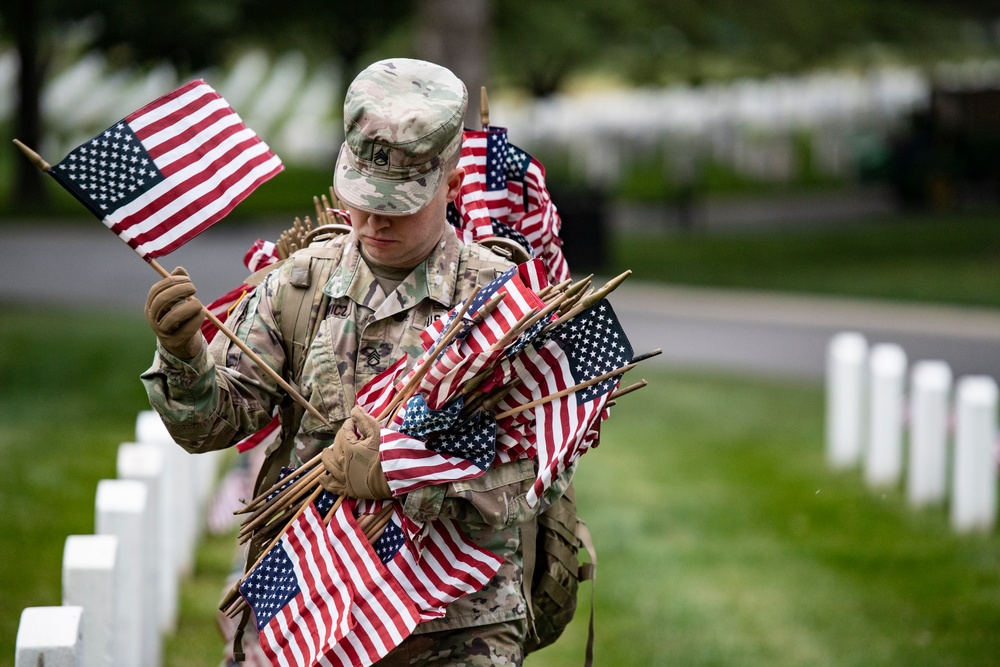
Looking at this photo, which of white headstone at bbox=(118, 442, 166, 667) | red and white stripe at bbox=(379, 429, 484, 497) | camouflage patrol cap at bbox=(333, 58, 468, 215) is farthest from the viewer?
white headstone at bbox=(118, 442, 166, 667)

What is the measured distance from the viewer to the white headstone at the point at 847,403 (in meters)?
9.45

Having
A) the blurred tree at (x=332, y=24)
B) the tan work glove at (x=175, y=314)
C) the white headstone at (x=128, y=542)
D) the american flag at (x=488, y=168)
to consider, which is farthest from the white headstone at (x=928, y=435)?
the blurred tree at (x=332, y=24)

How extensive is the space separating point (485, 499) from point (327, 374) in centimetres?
52

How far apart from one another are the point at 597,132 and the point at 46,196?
11.8 meters

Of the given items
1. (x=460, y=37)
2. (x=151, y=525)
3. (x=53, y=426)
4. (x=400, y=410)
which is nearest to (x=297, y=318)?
(x=400, y=410)

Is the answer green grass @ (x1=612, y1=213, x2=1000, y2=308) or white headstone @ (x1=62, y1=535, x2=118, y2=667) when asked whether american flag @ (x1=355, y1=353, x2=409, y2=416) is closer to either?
white headstone @ (x1=62, y1=535, x2=118, y2=667)

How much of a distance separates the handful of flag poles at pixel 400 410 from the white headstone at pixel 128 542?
3.02ft

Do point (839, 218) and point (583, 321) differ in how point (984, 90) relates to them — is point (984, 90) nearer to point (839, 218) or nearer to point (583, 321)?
point (839, 218)

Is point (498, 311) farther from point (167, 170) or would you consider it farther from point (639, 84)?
point (639, 84)

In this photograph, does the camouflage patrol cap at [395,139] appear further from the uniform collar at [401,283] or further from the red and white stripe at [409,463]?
the red and white stripe at [409,463]

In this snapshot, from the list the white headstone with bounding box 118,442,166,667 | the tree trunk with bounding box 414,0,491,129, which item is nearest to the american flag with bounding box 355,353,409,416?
the white headstone with bounding box 118,442,166,667

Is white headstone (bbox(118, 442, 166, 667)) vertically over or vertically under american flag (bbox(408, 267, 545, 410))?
under

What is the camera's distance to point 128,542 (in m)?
4.72

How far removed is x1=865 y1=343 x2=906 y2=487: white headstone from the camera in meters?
8.98
